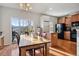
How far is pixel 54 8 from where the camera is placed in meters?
1.69

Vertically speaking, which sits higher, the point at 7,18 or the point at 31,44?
the point at 7,18

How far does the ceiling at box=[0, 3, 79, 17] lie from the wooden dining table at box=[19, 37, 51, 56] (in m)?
0.50

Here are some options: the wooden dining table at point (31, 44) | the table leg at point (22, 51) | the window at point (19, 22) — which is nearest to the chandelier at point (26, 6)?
the window at point (19, 22)

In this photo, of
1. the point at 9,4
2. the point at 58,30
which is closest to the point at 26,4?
the point at 9,4

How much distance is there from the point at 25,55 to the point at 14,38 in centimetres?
35

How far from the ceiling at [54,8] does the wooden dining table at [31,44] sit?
50cm

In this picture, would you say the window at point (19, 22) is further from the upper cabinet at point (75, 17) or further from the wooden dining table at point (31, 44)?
the upper cabinet at point (75, 17)

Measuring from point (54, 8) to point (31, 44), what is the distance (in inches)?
29.3

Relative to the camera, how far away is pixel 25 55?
169 centimetres

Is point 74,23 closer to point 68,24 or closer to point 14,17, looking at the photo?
point 68,24

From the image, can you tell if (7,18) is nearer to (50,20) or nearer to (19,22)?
(19,22)

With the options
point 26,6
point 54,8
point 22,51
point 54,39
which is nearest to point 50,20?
point 54,8

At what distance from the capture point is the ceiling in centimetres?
164

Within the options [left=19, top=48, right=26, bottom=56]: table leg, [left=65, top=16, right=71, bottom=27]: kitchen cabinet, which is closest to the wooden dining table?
[left=19, top=48, right=26, bottom=56]: table leg
